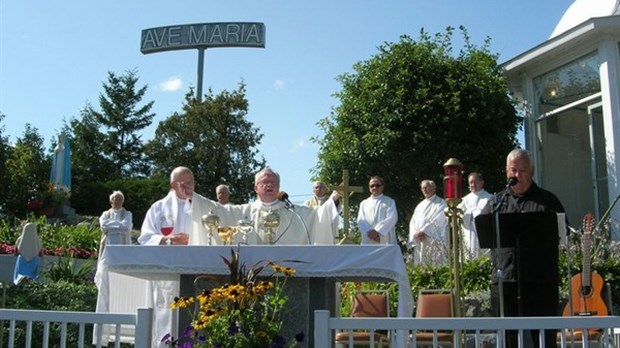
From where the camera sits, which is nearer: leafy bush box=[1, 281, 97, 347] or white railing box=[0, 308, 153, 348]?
white railing box=[0, 308, 153, 348]

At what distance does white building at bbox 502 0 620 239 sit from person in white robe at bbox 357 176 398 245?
3699mm

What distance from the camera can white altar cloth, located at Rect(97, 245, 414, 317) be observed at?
532 centimetres

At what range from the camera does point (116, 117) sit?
4216 cm

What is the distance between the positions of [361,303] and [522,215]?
2.42 meters

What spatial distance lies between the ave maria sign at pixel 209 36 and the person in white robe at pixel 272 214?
2211 cm

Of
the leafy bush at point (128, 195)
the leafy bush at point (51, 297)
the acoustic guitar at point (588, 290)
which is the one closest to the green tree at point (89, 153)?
the leafy bush at point (128, 195)

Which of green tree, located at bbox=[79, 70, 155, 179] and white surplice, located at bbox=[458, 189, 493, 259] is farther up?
green tree, located at bbox=[79, 70, 155, 179]

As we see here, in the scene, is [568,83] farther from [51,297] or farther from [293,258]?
[293,258]

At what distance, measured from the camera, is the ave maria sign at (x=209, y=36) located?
2814 cm

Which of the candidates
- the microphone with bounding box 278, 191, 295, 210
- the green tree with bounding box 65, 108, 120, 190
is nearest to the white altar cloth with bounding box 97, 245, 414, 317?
the microphone with bounding box 278, 191, 295, 210

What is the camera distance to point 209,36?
28.1 m

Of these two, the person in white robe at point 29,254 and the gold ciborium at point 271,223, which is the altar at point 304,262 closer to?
the gold ciborium at point 271,223

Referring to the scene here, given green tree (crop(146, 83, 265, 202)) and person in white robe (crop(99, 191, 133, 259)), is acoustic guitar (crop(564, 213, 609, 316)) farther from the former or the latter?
green tree (crop(146, 83, 265, 202))

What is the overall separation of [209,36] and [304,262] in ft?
77.8
